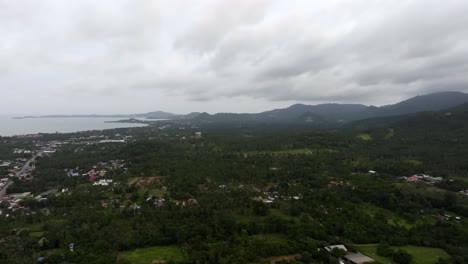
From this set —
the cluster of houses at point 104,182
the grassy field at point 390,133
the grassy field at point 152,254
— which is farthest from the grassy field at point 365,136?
the grassy field at point 152,254

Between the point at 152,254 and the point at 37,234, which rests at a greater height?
the point at 37,234

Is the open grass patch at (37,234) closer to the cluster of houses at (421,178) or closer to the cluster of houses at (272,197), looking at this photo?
the cluster of houses at (272,197)

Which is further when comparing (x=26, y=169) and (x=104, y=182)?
(x=26, y=169)

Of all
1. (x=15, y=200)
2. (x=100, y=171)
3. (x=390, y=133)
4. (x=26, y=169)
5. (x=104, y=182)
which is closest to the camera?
(x=15, y=200)

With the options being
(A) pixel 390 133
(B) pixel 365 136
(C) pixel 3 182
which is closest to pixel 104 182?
(C) pixel 3 182

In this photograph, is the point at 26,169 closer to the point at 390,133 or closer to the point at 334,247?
the point at 334,247

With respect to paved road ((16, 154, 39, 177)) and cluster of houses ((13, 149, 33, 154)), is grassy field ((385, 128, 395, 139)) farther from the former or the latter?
cluster of houses ((13, 149, 33, 154))

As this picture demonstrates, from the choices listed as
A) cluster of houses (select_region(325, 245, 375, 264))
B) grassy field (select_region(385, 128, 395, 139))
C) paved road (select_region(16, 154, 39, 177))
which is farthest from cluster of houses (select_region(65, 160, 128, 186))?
grassy field (select_region(385, 128, 395, 139))
